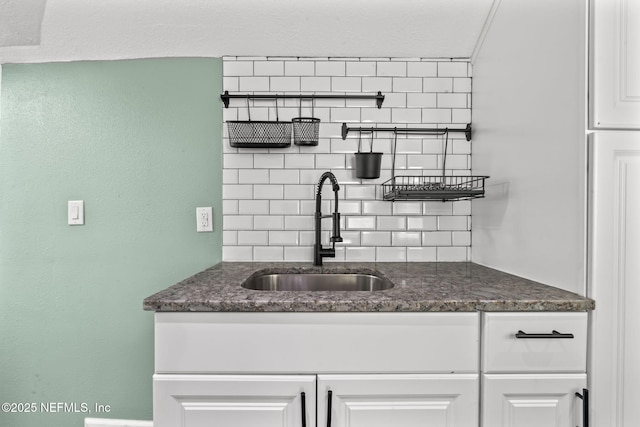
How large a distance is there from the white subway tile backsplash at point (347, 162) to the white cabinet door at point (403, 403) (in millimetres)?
793

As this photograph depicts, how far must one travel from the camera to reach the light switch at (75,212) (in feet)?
5.86

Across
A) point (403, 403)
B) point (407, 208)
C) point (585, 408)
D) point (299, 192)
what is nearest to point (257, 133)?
point (299, 192)

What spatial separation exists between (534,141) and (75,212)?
6.62ft

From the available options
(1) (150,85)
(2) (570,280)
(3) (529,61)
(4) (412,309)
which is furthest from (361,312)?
(1) (150,85)

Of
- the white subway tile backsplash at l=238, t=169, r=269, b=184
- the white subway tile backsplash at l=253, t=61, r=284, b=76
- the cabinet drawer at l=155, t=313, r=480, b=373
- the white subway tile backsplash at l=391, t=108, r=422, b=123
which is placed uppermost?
the white subway tile backsplash at l=253, t=61, r=284, b=76

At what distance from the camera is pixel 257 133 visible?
5.60 ft

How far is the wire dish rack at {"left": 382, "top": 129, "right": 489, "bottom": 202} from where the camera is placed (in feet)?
4.94

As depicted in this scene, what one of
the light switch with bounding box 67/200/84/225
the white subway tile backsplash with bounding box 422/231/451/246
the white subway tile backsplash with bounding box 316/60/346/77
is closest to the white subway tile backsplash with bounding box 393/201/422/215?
the white subway tile backsplash with bounding box 422/231/451/246

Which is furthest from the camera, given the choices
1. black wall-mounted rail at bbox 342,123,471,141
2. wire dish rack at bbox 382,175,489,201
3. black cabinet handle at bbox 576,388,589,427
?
black wall-mounted rail at bbox 342,123,471,141

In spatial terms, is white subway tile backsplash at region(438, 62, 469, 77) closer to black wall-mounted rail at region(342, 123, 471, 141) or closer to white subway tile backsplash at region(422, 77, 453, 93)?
white subway tile backsplash at region(422, 77, 453, 93)

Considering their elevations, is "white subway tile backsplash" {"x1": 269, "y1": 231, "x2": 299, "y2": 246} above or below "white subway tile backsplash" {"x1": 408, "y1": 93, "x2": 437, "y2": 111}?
below

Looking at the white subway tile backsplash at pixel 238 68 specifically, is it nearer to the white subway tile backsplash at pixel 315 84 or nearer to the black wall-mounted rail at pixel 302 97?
the black wall-mounted rail at pixel 302 97

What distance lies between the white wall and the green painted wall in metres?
1.25

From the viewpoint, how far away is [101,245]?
1.81 m
